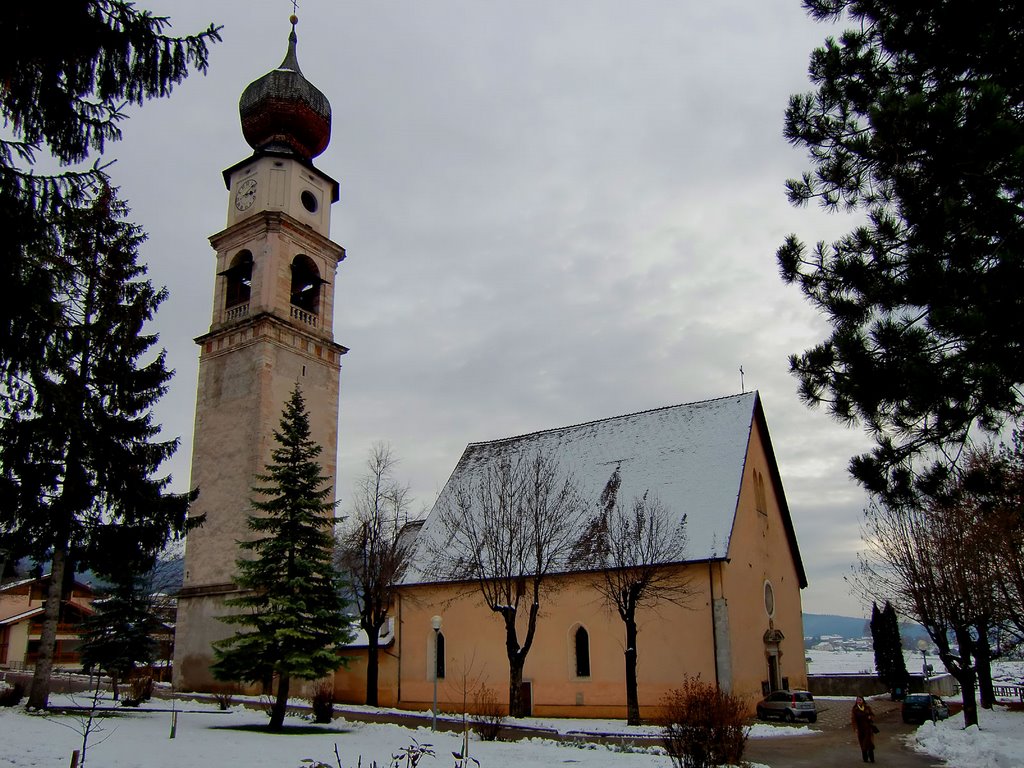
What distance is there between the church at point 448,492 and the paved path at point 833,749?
11.0 ft

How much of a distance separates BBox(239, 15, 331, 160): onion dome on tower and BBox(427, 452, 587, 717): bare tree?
1735cm

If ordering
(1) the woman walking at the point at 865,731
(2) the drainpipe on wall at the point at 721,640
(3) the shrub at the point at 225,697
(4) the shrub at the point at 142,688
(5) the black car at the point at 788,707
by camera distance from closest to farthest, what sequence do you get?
(1) the woman walking at the point at 865,731 → (3) the shrub at the point at 225,697 → (4) the shrub at the point at 142,688 → (2) the drainpipe on wall at the point at 721,640 → (5) the black car at the point at 788,707

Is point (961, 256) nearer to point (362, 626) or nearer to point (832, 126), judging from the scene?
point (832, 126)

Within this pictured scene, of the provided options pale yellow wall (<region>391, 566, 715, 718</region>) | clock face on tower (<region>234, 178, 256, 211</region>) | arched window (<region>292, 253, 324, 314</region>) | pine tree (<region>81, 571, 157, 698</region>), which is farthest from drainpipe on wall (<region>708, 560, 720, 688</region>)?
clock face on tower (<region>234, 178, 256, 211</region>)

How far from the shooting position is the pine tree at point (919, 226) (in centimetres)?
815

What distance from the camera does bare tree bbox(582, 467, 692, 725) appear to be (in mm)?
25312

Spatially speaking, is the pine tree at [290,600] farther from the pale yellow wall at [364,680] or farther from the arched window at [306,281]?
the arched window at [306,281]

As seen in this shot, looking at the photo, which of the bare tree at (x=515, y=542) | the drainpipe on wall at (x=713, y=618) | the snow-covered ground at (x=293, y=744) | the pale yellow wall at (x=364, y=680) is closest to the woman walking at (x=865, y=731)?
the snow-covered ground at (x=293, y=744)

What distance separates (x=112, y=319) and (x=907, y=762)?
21881mm

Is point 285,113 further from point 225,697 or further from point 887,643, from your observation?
point 887,643

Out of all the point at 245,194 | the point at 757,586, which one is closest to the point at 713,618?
the point at 757,586

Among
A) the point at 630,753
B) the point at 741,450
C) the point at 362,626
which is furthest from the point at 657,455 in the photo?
the point at 630,753

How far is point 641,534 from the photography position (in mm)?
27453

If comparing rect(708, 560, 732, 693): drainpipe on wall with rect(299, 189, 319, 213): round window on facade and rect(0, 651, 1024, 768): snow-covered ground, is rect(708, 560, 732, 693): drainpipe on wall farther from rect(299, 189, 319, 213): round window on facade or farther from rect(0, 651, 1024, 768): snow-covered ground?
rect(299, 189, 319, 213): round window on facade
